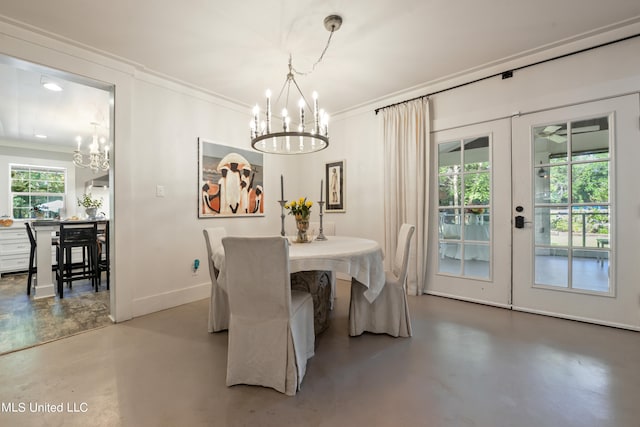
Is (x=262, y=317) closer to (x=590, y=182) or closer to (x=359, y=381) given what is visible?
(x=359, y=381)

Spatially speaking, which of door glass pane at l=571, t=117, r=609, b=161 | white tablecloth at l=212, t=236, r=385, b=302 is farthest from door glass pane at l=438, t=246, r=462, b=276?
white tablecloth at l=212, t=236, r=385, b=302

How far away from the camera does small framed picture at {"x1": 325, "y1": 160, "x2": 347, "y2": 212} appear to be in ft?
13.9

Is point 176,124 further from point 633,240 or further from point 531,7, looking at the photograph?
A: point 633,240

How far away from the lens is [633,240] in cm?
235

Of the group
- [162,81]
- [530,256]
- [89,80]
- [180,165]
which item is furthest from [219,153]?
[530,256]

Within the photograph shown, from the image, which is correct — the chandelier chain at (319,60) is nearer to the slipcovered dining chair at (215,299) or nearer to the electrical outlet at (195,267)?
the slipcovered dining chair at (215,299)

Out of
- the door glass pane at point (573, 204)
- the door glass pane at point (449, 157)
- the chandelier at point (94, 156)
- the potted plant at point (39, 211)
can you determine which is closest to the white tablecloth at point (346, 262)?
the door glass pane at point (449, 157)

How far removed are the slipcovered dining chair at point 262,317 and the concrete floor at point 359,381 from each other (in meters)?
0.11

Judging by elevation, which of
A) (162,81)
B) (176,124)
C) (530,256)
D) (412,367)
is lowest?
(412,367)

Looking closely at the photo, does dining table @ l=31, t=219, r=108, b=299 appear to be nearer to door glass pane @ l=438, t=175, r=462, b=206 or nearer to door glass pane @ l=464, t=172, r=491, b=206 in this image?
door glass pane @ l=438, t=175, r=462, b=206

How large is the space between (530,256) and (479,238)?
490 millimetres

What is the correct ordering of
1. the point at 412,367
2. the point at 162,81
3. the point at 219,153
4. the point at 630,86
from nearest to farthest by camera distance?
the point at 412,367
the point at 630,86
the point at 162,81
the point at 219,153

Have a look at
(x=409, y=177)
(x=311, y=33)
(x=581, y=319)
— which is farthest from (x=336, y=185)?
(x=581, y=319)

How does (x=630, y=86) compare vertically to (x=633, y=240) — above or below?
above
